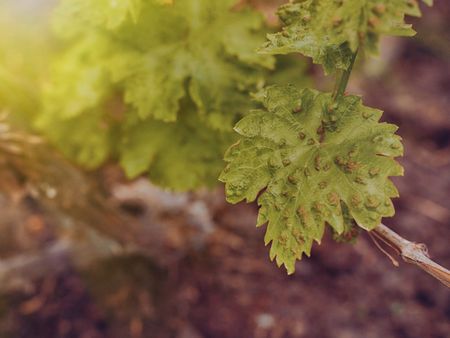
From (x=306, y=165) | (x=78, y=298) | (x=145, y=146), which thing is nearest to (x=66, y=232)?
(x=78, y=298)

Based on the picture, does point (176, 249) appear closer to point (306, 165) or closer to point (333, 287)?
point (333, 287)

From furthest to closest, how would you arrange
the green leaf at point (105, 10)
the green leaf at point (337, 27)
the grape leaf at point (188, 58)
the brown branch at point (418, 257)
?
the grape leaf at point (188, 58), the green leaf at point (105, 10), the brown branch at point (418, 257), the green leaf at point (337, 27)

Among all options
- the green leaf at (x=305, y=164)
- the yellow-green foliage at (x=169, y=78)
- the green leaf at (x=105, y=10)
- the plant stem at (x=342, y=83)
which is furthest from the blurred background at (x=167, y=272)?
the plant stem at (x=342, y=83)

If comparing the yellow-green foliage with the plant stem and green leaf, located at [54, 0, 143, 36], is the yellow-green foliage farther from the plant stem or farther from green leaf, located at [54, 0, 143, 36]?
the plant stem

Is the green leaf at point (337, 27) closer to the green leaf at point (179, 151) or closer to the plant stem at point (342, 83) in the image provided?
the plant stem at point (342, 83)

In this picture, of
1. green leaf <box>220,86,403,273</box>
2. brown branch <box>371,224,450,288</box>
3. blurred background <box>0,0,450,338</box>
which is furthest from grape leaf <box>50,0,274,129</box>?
blurred background <box>0,0,450,338</box>

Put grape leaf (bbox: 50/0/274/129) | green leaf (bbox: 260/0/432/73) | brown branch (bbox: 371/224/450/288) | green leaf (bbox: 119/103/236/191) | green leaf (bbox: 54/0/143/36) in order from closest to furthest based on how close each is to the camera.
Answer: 1. green leaf (bbox: 260/0/432/73)
2. brown branch (bbox: 371/224/450/288)
3. green leaf (bbox: 54/0/143/36)
4. grape leaf (bbox: 50/0/274/129)
5. green leaf (bbox: 119/103/236/191)

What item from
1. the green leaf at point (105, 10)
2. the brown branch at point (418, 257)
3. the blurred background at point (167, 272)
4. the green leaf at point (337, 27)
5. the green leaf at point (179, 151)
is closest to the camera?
the green leaf at point (337, 27)
